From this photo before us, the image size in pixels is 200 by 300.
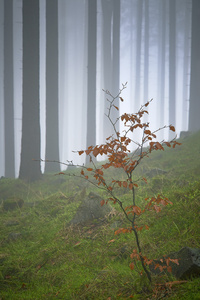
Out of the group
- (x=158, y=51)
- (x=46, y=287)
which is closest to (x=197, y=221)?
(x=46, y=287)

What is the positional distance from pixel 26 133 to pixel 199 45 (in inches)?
510

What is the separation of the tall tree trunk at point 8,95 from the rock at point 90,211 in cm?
1283

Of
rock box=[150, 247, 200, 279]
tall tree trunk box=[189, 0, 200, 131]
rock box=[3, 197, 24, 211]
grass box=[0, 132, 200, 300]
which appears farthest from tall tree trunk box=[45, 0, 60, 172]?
rock box=[150, 247, 200, 279]

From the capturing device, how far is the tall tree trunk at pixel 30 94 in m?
8.70

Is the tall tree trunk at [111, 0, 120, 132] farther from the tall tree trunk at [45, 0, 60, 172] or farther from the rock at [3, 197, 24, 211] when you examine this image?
the rock at [3, 197, 24, 211]

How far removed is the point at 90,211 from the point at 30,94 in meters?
6.37

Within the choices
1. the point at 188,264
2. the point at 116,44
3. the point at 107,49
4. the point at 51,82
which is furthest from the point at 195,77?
the point at 188,264

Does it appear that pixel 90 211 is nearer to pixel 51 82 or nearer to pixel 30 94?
pixel 30 94

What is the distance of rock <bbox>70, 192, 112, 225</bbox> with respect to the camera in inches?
159

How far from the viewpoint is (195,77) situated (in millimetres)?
14398

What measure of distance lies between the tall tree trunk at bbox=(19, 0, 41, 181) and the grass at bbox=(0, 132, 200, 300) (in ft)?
12.3

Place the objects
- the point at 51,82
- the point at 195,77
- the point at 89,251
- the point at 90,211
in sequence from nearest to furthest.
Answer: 1. the point at 89,251
2. the point at 90,211
3. the point at 51,82
4. the point at 195,77

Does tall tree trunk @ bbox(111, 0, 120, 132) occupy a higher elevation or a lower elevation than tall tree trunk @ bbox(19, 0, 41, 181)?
higher

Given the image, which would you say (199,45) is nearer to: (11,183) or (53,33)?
(53,33)
